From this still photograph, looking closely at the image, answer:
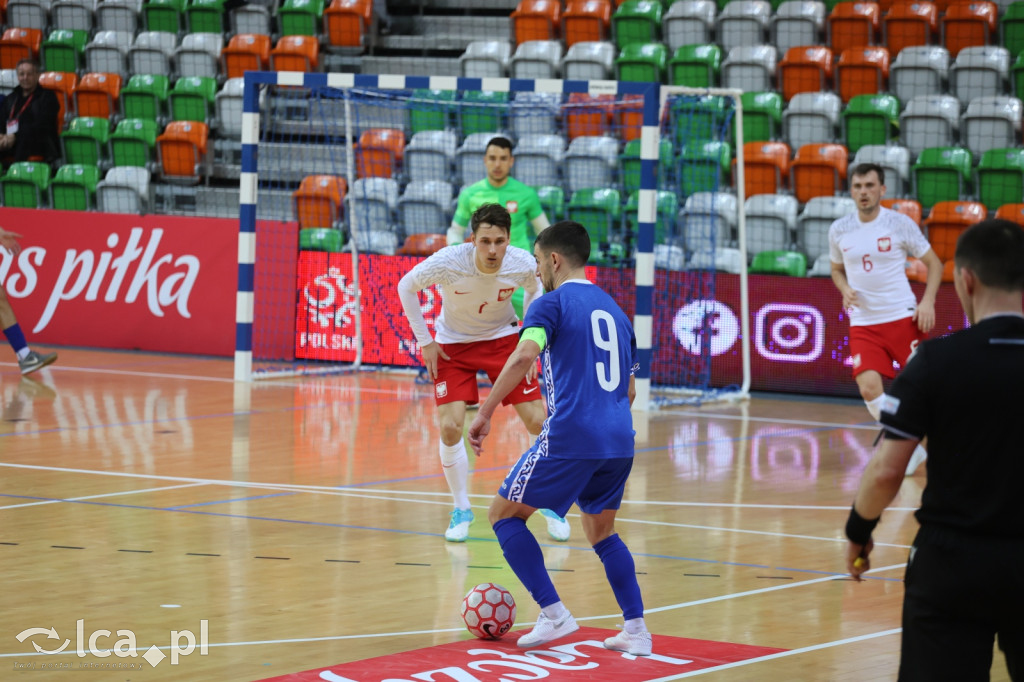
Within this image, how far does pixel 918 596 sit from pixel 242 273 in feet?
38.4

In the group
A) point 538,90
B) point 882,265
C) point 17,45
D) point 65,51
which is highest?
point 17,45

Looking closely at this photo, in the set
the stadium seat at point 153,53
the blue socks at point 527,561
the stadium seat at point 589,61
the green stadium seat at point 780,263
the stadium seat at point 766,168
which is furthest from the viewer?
the stadium seat at point 153,53

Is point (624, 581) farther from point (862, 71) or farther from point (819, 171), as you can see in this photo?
point (862, 71)

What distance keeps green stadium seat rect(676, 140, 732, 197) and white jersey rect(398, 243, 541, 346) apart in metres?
7.88

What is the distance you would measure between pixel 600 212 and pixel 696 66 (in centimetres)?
250

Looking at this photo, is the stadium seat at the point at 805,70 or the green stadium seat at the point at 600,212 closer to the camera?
the green stadium seat at the point at 600,212

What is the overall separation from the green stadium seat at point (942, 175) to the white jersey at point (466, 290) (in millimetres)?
8291

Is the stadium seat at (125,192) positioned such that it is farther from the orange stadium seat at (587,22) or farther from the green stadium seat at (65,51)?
the orange stadium seat at (587,22)

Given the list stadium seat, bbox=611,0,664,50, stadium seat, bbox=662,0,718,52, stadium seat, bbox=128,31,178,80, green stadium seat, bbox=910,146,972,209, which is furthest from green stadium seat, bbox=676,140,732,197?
stadium seat, bbox=128,31,178,80

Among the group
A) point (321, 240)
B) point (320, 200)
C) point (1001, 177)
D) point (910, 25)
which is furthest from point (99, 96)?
point (1001, 177)

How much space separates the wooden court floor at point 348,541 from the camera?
5.43 meters

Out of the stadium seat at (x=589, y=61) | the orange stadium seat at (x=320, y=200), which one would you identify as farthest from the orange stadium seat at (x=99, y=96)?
the stadium seat at (x=589, y=61)

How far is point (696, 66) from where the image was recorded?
54.3 feet

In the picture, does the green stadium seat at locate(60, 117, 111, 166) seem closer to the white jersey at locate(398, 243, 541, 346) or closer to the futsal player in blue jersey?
the white jersey at locate(398, 243, 541, 346)
